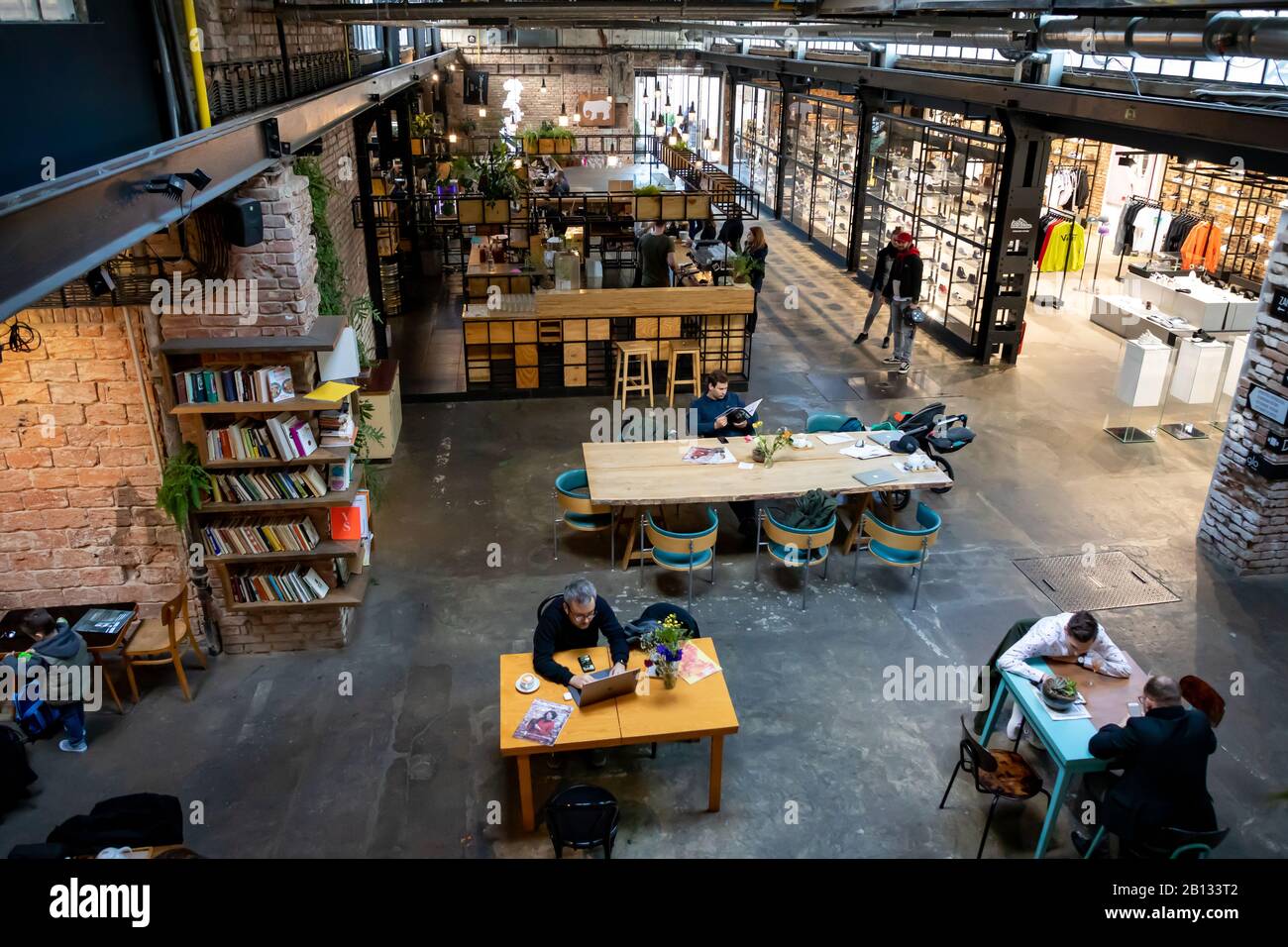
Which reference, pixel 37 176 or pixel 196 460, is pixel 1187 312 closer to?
pixel 196 460

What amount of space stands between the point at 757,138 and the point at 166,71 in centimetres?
2242

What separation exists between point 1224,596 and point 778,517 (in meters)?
3.70

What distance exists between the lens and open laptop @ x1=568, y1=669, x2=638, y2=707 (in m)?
4.87

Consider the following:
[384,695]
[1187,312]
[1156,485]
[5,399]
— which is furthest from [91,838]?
[1187,312]

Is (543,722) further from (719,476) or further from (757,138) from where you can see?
(757,138)

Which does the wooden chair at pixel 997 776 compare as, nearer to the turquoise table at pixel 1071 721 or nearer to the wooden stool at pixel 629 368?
the turquoise table at pixel 1071 721

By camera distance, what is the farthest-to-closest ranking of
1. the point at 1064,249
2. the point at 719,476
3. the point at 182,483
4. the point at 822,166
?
the point at 822,166 < the point at 1064,249 < the point at 719,476 < the point at 182,483

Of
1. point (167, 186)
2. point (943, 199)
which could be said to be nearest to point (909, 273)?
point (943, 199)

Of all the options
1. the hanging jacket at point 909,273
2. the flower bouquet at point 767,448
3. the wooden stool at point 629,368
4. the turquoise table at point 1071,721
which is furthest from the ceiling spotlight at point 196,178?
the hanging jacket at point 909,273

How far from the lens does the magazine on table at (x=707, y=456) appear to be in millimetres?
7723

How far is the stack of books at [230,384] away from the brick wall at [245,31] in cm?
187

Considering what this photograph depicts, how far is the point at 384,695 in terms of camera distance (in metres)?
6.14

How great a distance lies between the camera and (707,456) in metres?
7.80
